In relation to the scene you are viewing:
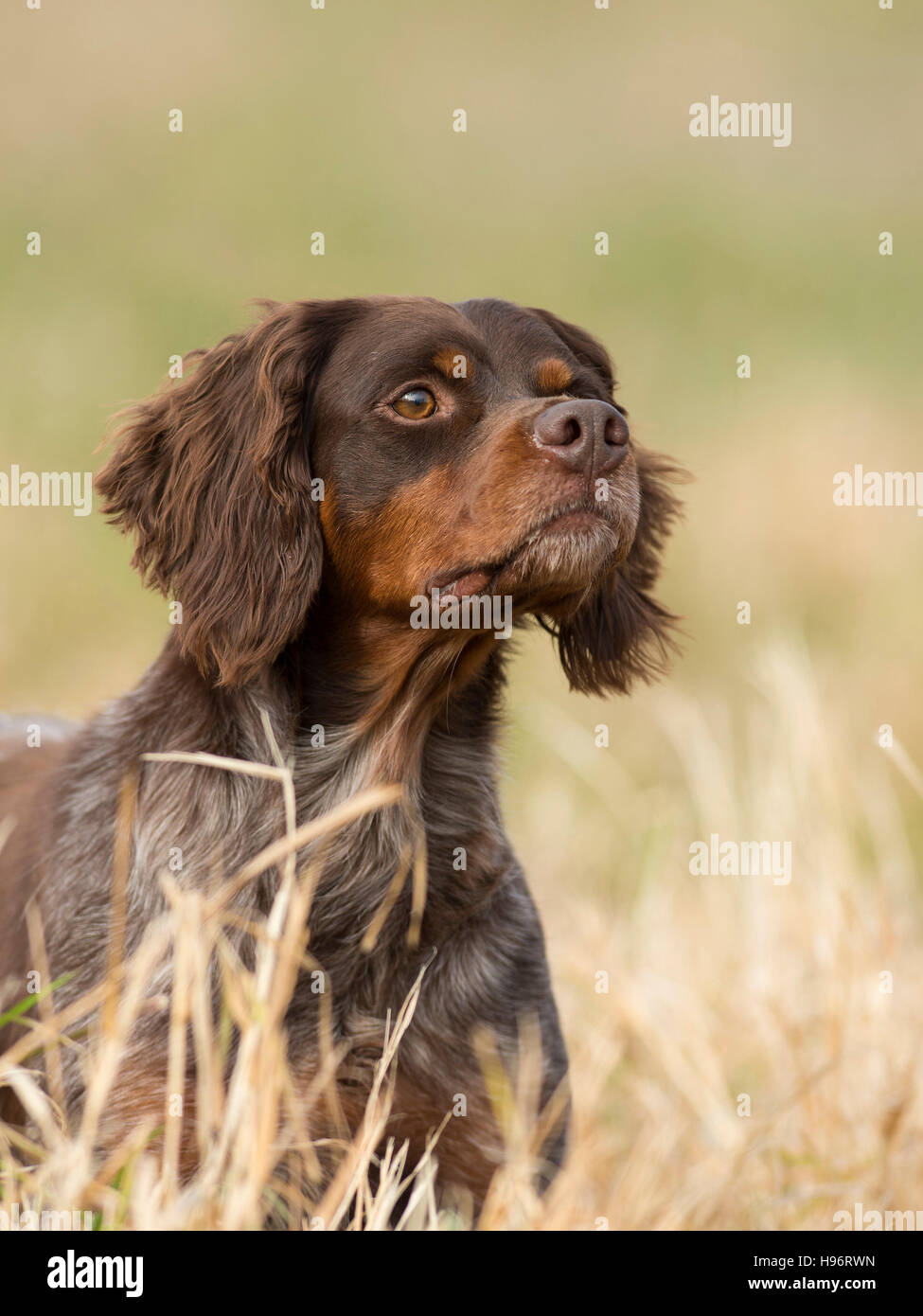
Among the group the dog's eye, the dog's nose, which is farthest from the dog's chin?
the dog's eye

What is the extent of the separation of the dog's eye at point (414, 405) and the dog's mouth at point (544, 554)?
1.12 feet

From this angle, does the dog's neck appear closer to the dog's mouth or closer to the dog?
the dog

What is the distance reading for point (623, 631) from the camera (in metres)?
4.07

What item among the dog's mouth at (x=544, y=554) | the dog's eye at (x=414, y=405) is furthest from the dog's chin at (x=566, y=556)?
the dog's eye at (x=414, y=405)

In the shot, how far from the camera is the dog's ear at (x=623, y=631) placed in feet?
13.3

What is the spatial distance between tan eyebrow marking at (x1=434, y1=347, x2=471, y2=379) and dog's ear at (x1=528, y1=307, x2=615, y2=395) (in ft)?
1.64

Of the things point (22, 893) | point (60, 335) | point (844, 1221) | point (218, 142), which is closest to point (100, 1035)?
point (22, 893)

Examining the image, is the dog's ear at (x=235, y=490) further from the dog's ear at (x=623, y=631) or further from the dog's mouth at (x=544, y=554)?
the dog's ear at (x=623, y=631)

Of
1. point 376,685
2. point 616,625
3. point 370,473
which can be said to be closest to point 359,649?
point 376,685

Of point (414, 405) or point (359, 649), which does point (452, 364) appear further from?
point (359, 649)

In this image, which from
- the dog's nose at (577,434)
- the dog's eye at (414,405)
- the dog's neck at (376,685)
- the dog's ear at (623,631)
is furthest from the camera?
the dog's ear at (623,631)

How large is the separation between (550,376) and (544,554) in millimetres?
515

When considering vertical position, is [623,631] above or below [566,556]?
below

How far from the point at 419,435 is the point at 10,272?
1008 cm
